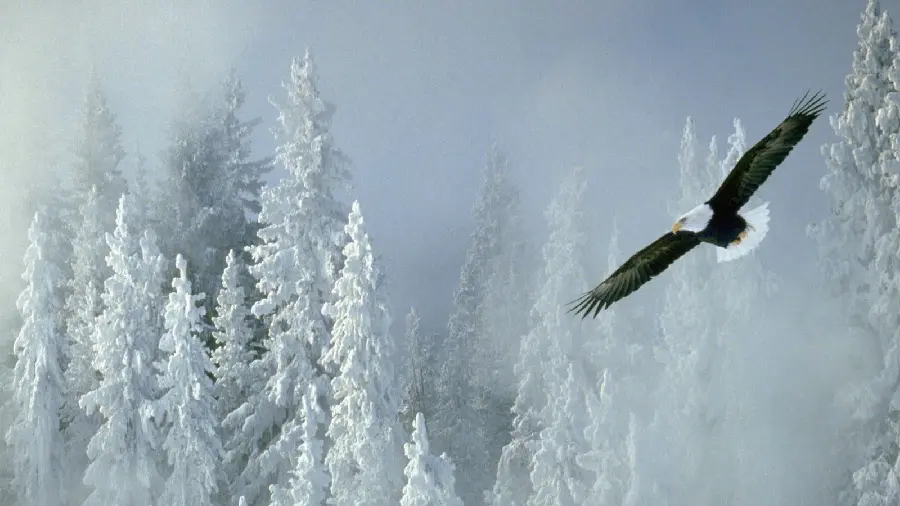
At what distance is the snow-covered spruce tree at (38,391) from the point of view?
25500 mm

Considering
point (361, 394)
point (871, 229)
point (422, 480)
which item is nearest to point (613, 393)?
point (871, 229)

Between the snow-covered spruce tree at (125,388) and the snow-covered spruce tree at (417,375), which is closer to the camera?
the snow-covered spruce tree at (125,388)

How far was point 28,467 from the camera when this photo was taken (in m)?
25.6

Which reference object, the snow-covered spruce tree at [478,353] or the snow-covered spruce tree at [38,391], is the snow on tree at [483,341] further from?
the snow-covered spruce tree at [38,391]

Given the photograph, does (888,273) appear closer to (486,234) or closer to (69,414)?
(486,234)

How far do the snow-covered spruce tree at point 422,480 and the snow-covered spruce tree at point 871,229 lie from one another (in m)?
11.0

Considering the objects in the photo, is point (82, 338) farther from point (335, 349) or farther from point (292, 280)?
point (335, 349)

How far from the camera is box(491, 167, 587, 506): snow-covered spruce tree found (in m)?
31.5

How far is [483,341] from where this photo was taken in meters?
39.1

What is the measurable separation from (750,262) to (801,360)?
3.25 meters

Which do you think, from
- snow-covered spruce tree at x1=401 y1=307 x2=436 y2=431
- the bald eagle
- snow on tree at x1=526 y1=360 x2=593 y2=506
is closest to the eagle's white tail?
the bald eagle

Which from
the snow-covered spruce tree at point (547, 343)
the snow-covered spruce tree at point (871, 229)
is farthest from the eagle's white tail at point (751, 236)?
the snow-covered spruce tree at point (547, 343)

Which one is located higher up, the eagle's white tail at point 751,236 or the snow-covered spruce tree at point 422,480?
the snow-covered spruce tree at point 422,480

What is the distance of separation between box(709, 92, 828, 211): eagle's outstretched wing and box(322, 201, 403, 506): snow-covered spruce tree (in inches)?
586
